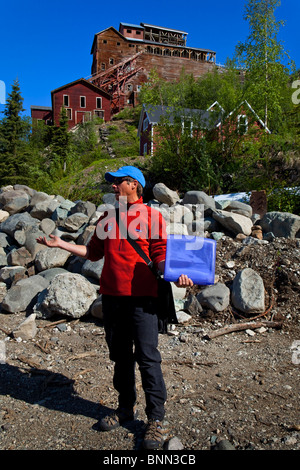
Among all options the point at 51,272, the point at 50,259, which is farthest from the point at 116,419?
the point at 50,259

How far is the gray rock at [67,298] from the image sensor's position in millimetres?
4539

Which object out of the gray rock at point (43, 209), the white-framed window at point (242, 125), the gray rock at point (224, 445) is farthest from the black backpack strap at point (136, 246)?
the white-framed window at point (242, 125)

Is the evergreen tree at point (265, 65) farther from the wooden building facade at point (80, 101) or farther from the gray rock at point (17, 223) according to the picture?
the wooden building facade at point (80, 101)

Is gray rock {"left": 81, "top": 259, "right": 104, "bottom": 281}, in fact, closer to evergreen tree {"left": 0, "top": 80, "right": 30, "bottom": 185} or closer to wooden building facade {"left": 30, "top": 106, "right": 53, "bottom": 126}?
evergreen tree {"left": 0, "top": 80, "right": 30, "bottom": 185}

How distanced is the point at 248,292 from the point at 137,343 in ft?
8.78

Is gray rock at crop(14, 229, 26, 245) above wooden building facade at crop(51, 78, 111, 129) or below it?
below

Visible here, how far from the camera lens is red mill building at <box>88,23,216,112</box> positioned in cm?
4578

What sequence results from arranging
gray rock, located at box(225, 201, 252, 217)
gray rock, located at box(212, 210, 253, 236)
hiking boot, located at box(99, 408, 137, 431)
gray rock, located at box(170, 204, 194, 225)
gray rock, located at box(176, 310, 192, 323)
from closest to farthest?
hiking boot, located at box(99, 408, 137, 431) → gray rock, located at box(176, 310, 192, 323) → gray rock, located at box(212, 210, 253, 236) → gray rock, located at box(170, 204, 194, 225) → gray rock, located at box(225, 201, 252, 217)

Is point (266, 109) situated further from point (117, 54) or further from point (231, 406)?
point (117, 54)

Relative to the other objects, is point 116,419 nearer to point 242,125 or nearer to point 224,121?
point 224,121

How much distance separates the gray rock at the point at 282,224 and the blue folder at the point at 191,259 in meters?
4.09

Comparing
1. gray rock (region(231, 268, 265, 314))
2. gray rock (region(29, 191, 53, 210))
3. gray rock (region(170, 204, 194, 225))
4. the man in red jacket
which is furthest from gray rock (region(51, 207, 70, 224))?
the man in red jacket

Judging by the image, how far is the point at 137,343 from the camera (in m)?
2.33

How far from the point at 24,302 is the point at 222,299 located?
2.83 m
